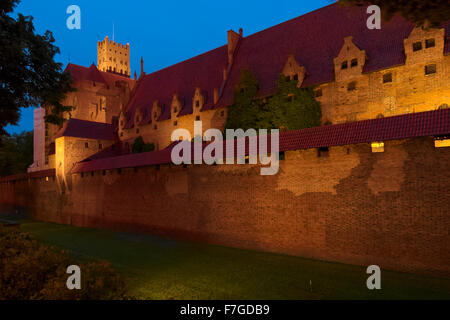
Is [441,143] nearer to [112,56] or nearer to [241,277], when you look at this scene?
[241,277]

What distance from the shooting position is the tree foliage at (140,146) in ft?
105

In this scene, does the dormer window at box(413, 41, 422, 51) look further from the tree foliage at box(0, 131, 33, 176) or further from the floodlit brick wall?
the tree foliage at box(0, 131, 33, 176)

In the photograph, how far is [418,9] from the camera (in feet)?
16.9

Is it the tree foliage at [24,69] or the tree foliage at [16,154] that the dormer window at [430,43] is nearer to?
the tree foliage at [24,69]

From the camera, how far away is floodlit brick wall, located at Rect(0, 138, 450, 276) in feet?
32.2

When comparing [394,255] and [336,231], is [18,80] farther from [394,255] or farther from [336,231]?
[394,255]

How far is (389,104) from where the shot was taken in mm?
18641

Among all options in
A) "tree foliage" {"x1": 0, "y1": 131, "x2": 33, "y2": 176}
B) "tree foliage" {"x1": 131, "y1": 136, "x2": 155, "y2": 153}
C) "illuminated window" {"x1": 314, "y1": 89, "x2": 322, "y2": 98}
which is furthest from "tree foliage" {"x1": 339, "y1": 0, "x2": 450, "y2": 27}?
"tree foliage" {"x1": 0, "y1": 131, "x2": 33, "y2": 176}

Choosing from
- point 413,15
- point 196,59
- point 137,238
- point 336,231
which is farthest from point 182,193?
point 196,59

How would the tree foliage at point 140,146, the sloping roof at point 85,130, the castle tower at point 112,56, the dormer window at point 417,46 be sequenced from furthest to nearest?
1. the castle tower at point 112,56
2. the tree foliage at point 140,146
3. the sloping roof at point 85,130
4. the dormer window at point 417,46

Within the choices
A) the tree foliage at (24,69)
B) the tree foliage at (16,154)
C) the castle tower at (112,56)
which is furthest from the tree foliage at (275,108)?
the castle tower at (112,56)

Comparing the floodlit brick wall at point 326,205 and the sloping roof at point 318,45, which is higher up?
the sloping roof at point 318,45

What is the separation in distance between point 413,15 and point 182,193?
1425 centimetres

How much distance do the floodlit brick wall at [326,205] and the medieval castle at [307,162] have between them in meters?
0.04
